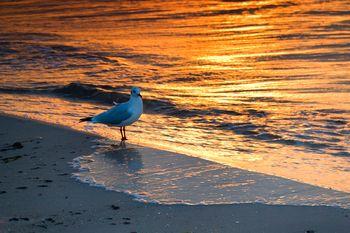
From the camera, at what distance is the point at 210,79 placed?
13.0 metres

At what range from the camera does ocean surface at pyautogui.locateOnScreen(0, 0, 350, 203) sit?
26.5ft

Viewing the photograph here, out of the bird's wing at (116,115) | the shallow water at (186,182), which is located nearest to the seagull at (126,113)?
the bird's wing at (116,115)

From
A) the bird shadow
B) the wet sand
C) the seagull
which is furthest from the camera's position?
the seagull

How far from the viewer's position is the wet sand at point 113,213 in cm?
512

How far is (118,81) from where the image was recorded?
13.3m

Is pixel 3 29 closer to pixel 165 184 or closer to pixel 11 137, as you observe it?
pixel 11 137

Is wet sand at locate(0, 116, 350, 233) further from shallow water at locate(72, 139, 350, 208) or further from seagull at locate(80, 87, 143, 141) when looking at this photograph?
seagull at locate(80, 87, 143, 141)

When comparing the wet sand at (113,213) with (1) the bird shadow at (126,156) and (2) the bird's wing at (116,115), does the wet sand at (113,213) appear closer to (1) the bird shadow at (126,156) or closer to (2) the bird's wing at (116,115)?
(1) the bird shadow at (126,156)

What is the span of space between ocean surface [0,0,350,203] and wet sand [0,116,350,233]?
0.45 meters

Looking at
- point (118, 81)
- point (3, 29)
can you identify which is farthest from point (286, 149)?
point (3, 29)

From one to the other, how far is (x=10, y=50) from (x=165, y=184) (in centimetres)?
1190

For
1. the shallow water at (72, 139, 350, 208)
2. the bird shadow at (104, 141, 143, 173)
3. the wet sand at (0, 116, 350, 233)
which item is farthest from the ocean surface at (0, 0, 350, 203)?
the wet sand at (0, 116, 350, 233)

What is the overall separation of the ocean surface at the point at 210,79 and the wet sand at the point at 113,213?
0.45 metres

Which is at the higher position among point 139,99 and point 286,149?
point 139,99
